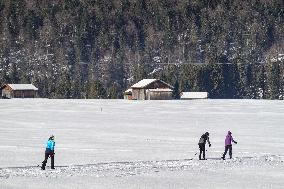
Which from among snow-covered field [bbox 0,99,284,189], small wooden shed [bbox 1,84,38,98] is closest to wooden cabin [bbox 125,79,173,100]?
small wooden shed [bbox 1,84,38,98]

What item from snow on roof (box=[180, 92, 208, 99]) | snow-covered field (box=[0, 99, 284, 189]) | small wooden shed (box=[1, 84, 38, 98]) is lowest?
snow-covered field (box=[0, 99, 284, 189])

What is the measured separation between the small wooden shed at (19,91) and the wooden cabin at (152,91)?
28.7 meters

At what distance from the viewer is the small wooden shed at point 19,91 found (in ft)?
456

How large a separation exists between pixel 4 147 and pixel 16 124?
15753 millimetres

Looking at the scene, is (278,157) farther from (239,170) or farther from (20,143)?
(20,143)

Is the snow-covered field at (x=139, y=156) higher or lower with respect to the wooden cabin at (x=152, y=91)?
lower

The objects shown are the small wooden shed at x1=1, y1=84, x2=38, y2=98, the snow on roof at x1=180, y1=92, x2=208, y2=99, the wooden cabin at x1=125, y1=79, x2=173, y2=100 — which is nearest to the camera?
the wooden cabin at x1=125, y1=79, x2=173, y2=100

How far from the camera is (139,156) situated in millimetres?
27234

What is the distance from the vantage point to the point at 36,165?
24.2 metres

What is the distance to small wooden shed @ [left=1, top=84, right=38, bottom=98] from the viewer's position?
456ft

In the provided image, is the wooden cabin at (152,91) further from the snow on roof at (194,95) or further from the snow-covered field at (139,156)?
the snow-covered field at (139,156)

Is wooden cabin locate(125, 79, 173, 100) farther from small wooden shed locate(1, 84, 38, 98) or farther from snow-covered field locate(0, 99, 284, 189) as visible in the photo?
snow-covered field locate(0, 99, 284, 189)

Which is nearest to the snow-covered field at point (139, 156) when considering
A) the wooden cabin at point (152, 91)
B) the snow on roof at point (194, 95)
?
the wooden cabin at point (152, 91)

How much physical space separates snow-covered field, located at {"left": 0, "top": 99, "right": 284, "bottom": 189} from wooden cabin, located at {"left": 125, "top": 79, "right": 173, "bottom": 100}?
2903 inches
